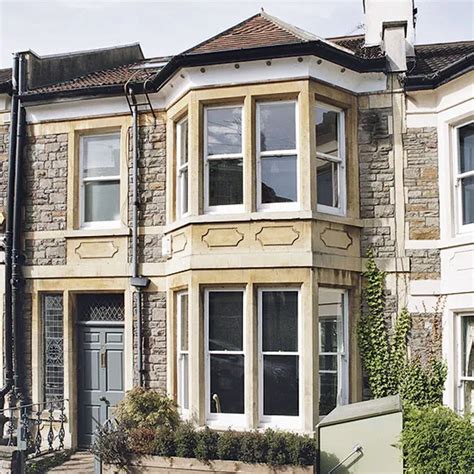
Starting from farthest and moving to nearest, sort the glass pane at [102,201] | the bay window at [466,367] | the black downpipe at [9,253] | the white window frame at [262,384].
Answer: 1. the glass pane at [102,201]
2. the black downpipe at [9,253]
3. the bay window at [466,367]
4. the white window frame at [262,384]

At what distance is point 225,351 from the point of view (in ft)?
Answer: 35.8

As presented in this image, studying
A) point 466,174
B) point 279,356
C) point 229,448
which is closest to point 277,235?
point 279,356

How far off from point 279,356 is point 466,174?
156 inches

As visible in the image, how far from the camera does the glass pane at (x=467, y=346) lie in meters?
10.7

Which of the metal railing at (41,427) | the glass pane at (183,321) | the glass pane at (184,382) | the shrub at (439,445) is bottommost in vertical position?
the metal railing at (41,427)

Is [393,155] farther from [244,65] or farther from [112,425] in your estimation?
[112,425]

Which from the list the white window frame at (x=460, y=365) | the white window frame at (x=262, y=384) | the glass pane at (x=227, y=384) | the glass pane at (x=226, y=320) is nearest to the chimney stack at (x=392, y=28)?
the white window frame at (x=460, y=365)

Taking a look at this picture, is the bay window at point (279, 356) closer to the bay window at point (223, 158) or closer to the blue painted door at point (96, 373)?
the bay window at point (223, 158)

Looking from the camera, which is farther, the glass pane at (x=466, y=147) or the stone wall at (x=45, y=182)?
the stone wall at (x=45, y=182)

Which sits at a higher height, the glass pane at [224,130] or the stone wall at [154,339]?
the glass pane at [224,130]

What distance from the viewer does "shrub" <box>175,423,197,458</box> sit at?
32.4 ft

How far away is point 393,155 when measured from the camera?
37.3ft

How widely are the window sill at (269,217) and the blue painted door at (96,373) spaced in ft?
9.13

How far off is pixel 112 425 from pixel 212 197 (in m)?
3.80
